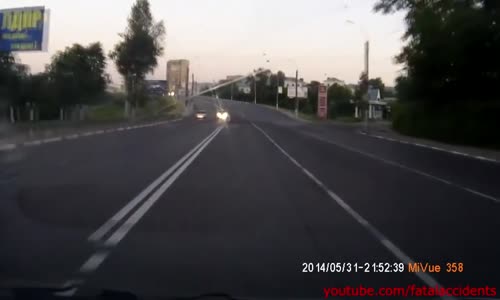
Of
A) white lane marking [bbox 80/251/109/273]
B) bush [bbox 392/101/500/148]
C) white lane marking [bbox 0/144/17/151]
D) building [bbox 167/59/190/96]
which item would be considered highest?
building [bbox 167/59/190/96]

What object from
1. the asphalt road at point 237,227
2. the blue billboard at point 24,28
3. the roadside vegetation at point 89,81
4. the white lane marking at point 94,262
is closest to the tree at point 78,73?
the roadside vegetation at point 89,81

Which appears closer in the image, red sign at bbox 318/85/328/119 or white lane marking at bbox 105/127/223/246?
white lane marking at bbox 105/127/223/246

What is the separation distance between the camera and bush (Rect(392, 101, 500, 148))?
37469mm

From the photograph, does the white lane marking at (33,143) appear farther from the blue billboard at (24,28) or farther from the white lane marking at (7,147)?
the blue billboard at (24,28)

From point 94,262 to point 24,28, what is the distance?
129 ft

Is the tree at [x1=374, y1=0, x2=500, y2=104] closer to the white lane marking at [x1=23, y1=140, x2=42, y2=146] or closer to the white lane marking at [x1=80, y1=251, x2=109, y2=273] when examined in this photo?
the white lane marking at [x1=23, y1=140, x2=42, y2=146]

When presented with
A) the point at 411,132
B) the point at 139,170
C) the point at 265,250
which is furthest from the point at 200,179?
the point at 411,132

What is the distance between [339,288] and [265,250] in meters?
2.01

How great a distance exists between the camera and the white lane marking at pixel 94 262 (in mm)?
7730

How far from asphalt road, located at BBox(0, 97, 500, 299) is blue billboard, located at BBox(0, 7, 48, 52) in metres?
24.6

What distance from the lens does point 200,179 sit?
17922mm

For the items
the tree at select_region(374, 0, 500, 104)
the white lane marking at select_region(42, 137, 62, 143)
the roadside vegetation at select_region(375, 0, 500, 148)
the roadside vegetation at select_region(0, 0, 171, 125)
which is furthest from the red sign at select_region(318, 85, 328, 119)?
the white lane marking at select_region(42, 137, 62, 143)

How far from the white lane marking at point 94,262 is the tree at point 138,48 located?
288 feet

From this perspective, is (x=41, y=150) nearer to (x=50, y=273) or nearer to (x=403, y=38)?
(x=50, y=273)
